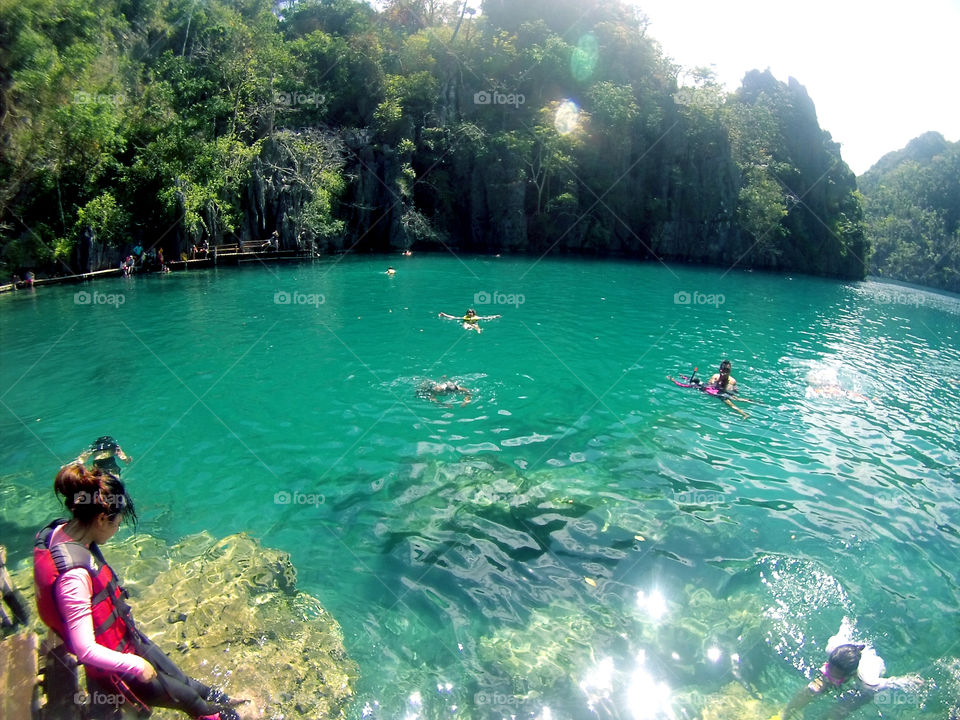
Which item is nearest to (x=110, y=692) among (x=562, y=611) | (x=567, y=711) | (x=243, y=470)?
(x=567, y=711)

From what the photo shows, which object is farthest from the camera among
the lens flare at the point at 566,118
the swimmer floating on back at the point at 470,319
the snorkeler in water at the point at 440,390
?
the lens flare at the point at 566,118

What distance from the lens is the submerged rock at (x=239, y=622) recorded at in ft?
17.5

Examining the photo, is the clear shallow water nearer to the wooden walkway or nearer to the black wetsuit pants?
the black wetsuit pants

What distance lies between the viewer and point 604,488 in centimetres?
980

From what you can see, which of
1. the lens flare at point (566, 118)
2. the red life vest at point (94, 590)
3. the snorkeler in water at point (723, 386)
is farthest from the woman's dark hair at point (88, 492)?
the lens flare at point (566, 118)

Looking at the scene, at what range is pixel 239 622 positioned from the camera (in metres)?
6.15

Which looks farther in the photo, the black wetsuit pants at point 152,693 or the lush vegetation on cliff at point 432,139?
the lush vegetation on cliff at point 432,139

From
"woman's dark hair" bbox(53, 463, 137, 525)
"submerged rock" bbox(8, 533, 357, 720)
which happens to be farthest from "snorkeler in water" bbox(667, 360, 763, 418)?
"woman's dark hair" bbox(53, 463, 137, 525)

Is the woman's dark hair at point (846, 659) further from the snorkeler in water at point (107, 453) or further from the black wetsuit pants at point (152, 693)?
the snorkeler in water at point (107, 453)

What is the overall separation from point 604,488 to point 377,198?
4277 centimetres

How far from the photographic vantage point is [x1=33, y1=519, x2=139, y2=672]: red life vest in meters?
3.32

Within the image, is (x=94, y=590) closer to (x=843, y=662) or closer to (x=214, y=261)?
(x=843, y=662)

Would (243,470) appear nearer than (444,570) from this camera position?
No

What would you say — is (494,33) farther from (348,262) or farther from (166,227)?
(166,227)
